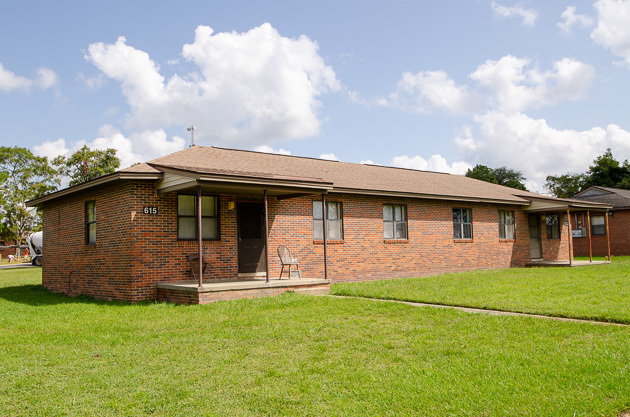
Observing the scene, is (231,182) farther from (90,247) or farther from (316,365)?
(316,365)

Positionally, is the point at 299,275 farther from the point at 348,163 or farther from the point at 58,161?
the point at 58,161

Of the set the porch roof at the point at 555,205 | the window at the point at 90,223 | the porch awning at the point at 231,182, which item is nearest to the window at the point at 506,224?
the porch roof at the point at 555,205

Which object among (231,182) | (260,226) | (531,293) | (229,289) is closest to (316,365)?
(229,289)

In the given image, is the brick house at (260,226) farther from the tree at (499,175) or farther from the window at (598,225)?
the tree at (499,175)

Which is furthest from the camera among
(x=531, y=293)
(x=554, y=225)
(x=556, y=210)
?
(x=554, y=225)

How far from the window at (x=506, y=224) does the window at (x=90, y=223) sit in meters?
15.1

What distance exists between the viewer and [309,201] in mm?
15320

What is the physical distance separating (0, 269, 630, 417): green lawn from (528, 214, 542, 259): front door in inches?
604

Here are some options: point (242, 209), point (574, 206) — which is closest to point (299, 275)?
point (242, 209)

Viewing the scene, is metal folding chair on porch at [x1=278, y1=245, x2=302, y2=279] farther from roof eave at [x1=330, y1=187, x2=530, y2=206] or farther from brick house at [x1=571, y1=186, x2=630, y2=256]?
brick house at [x1=571, y1=186, x2=630, y2=256]

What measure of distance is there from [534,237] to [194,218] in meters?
15.9

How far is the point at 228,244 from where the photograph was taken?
44.0ft

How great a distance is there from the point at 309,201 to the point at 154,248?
4.84 m

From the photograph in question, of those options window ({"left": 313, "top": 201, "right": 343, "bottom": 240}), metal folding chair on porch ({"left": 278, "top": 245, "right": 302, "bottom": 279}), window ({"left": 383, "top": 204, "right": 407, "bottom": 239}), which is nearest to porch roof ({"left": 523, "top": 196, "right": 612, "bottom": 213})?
window ({"left": 383, "top": 204, "right": 407, "bottom": 239})
